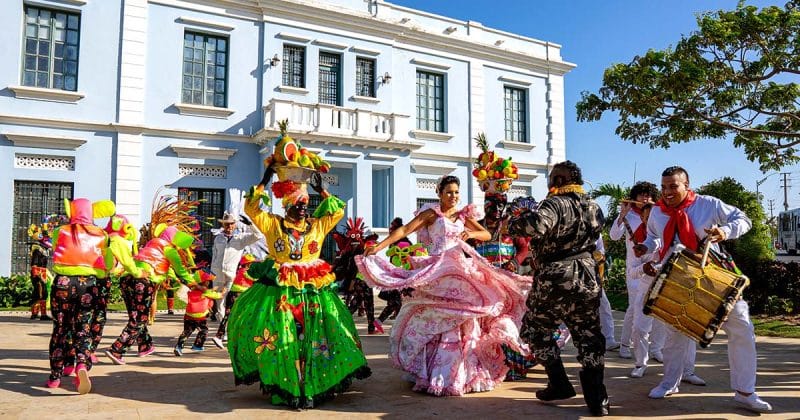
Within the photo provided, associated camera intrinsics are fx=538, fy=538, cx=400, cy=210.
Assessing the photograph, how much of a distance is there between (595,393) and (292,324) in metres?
2.43

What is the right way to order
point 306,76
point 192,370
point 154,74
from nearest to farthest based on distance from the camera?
point 192,370 < point 154,74 < point 306,76

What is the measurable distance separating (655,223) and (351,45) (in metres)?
14.3

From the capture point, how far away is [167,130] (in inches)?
590

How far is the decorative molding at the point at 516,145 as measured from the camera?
2055 cm

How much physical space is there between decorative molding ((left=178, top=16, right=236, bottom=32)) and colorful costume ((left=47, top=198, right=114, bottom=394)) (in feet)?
38.3

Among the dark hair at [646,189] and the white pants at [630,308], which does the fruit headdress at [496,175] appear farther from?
the white pants at [630,308]

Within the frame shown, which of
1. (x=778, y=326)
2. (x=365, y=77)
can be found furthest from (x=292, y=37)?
(x=778, y=326)

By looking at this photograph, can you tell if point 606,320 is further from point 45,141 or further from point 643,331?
point 45,141

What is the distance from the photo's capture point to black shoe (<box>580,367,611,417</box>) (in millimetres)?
4055

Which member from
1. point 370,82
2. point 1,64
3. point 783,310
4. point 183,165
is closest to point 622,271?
point 783,310

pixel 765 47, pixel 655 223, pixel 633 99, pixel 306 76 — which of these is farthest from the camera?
pixel 306 76

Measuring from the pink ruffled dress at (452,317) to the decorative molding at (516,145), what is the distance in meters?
16.0

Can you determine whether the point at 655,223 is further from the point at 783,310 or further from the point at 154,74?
the point at 154,74

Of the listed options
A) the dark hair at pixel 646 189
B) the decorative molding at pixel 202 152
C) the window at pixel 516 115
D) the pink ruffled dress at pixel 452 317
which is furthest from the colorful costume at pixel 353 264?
the window at pixel 516 115
